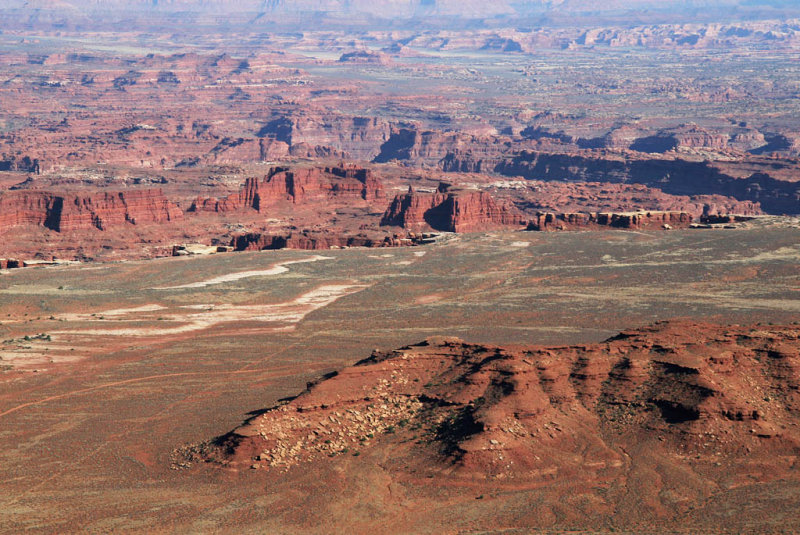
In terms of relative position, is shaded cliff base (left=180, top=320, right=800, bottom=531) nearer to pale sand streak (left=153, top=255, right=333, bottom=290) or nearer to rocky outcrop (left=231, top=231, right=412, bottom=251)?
pale sand streak (left=153, top=255, right=333, bottom=290)

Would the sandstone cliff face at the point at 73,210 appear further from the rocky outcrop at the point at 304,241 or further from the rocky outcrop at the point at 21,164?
the rocky outcrop at the point at 21,164

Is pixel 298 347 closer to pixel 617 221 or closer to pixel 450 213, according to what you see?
pixel 617 221

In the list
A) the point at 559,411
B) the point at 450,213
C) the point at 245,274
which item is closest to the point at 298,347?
the point at 559,411

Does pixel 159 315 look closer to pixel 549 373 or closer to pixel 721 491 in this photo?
pixel 549 373

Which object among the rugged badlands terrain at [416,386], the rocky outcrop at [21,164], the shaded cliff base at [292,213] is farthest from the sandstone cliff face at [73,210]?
the rocky outcrop at [21,164]

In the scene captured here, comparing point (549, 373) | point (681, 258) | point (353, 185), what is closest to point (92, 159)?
point (353, 185)
